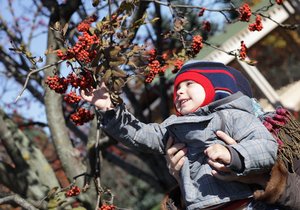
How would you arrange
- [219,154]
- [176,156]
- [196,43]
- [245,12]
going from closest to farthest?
[219,154] < [176,156] < [196,43] < [245,12]

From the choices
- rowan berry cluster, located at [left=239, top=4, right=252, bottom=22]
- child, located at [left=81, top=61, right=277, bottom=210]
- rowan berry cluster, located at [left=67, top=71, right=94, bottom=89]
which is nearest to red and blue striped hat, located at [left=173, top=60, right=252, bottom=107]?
child, located at [left=81, top=61, right=277, bottom=210]

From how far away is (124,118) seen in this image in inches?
116

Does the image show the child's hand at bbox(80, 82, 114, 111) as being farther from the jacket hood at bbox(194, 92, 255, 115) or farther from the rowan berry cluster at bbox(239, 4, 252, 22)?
the rowan berry cluster at bbox(239, 4, 252, 22)

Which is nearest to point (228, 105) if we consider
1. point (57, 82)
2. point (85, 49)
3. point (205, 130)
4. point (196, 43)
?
point (205, 130)

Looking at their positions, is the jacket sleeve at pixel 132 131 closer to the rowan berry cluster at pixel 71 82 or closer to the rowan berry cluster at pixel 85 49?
the rowan berry cluster at pixel 71 82

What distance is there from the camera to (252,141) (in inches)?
101

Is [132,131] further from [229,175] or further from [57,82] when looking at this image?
[229,175]

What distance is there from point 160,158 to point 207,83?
4.18 m

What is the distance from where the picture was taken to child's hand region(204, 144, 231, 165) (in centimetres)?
250

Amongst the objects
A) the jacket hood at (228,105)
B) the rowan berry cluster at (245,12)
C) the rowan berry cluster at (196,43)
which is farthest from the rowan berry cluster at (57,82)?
the rowan berry cluster at (245,12)

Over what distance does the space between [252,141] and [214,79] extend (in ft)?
1.60

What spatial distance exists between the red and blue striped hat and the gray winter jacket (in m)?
0.08

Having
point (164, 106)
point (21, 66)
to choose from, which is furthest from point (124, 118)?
point (164, 106)

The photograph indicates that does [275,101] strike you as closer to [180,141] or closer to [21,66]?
[21,66]
